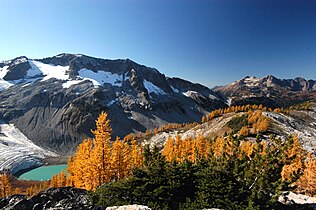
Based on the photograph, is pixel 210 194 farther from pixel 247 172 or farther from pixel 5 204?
pixel 5 204

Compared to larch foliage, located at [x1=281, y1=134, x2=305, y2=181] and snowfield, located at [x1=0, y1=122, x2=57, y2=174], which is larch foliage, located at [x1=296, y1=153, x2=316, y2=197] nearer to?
larch foliage, located at [x1=281, y1=134, x2=305, y2=181]

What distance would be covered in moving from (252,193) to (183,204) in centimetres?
617

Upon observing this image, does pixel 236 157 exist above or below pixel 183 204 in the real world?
above

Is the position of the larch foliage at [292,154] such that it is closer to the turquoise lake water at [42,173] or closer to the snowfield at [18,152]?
the turquoise lake water at [42,173]

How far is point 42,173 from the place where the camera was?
139 m

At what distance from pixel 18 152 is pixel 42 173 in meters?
31.8

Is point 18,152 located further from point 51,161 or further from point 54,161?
point 54,161

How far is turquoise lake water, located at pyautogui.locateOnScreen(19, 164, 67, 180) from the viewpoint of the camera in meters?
134

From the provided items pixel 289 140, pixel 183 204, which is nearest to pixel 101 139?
pixel 183 204

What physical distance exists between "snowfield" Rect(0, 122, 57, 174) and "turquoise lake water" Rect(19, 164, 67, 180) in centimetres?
610

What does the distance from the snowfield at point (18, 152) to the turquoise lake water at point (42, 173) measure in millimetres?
6102

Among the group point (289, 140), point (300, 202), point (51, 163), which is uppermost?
point (289, 140)

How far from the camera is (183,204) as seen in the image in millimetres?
18266

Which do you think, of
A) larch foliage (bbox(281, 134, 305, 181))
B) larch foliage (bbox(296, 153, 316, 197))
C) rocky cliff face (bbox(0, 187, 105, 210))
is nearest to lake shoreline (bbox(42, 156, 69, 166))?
larch foliage (bbox(296, 153, 316, 197))
